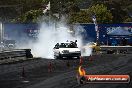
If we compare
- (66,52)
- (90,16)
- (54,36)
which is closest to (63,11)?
(90,16)

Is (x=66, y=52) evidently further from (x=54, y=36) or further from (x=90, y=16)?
(x=90, y=16)

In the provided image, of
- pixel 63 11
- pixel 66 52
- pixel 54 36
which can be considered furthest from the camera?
pixel 63 11

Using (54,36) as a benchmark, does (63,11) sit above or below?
above

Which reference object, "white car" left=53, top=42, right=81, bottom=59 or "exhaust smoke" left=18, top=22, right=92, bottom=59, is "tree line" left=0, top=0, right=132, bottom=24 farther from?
"white car" left=53, top=42, right=81, bottom=59

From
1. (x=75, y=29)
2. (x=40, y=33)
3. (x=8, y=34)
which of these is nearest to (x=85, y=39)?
(x=75, y=29)

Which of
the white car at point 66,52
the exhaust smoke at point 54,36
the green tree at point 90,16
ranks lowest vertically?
the white car at point 66,52

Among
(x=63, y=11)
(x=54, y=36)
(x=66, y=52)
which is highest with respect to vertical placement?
(x=63, y=11)

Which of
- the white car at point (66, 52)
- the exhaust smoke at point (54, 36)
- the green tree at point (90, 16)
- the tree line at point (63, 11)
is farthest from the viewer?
the tree line at point (63, 11)

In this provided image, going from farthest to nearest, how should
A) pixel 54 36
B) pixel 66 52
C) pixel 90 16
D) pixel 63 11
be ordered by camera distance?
pixel 90 16, pixel 63 11, pixel 54 36, pixel 66 52

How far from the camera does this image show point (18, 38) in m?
72.2

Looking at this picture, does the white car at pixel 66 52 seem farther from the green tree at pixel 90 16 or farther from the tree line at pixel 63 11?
the green tree at pixel 90 16

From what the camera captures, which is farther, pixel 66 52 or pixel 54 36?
pixel 54 36

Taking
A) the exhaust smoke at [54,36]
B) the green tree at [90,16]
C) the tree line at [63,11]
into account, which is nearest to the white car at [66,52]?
the exhaust smoke at [54,36]

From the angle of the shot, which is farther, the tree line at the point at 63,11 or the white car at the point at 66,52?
the tree line at the point at 63,11
